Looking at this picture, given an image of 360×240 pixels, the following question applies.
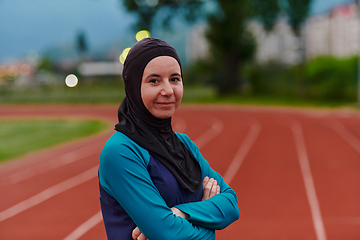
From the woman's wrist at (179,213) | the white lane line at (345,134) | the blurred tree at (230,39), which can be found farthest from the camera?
the blurred tree at (230,39)

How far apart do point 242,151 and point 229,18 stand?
20.9 m

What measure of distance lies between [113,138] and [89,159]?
865cm

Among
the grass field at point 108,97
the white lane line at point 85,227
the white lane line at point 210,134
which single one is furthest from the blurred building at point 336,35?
the white lane line at point 85,227

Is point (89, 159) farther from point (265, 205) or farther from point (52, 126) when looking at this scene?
point (52, 126)

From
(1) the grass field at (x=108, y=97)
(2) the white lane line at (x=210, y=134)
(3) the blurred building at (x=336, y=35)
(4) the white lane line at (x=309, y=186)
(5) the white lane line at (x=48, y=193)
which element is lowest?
(1) the grass field at (x=108, y=97)

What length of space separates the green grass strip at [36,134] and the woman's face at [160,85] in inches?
385

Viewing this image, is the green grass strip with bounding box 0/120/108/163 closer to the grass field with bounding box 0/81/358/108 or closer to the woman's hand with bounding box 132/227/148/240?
the woman's hand with bounding box 132/227/148/240

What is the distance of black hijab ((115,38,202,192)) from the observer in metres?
1.50

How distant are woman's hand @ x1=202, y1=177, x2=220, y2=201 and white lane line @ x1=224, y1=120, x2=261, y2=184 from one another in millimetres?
5630

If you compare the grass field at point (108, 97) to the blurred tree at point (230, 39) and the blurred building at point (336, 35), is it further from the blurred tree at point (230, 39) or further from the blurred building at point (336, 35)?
the blurred building at point (336, 35)

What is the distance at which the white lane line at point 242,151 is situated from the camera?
788cm

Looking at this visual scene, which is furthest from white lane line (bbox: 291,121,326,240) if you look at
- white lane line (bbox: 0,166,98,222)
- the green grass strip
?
the green grass strip

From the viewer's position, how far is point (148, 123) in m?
1.56

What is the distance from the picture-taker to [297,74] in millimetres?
28094
